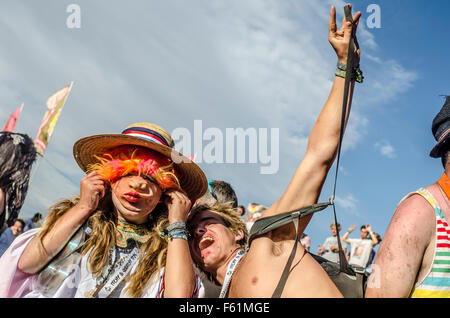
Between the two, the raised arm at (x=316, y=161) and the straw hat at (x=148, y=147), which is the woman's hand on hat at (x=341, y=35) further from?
the straw hat at (x=148, y=147)

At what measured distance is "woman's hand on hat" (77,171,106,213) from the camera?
2594mm

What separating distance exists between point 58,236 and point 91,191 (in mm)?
364

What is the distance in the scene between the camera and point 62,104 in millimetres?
5898

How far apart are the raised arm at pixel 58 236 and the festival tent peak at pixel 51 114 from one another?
321 centimetres

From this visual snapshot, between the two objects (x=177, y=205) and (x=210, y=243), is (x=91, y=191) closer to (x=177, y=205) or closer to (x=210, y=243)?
(x=177, y=205)

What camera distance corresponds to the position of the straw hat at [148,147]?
114 inches

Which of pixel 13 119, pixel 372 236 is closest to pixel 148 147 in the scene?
pixel 13 119

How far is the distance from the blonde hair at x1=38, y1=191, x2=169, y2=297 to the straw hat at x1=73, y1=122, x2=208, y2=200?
45 cm

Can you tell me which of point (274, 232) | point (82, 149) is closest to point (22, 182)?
point (82, 149)

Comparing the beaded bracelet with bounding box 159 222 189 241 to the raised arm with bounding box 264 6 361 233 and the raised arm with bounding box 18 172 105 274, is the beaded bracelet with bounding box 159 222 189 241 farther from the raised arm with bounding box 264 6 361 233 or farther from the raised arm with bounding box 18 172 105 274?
the raised arm with bounding box 264 6 361 233

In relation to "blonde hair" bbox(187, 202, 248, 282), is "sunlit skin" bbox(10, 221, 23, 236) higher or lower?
higher

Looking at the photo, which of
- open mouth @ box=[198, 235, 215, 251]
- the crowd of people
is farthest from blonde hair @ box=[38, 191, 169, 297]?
open mouth @ box=[198, 235, 215, 251]

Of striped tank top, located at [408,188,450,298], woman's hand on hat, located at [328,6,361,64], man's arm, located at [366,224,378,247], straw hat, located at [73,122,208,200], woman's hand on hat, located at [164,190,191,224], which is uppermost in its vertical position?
man's arm, located at [366,224,378,247]
